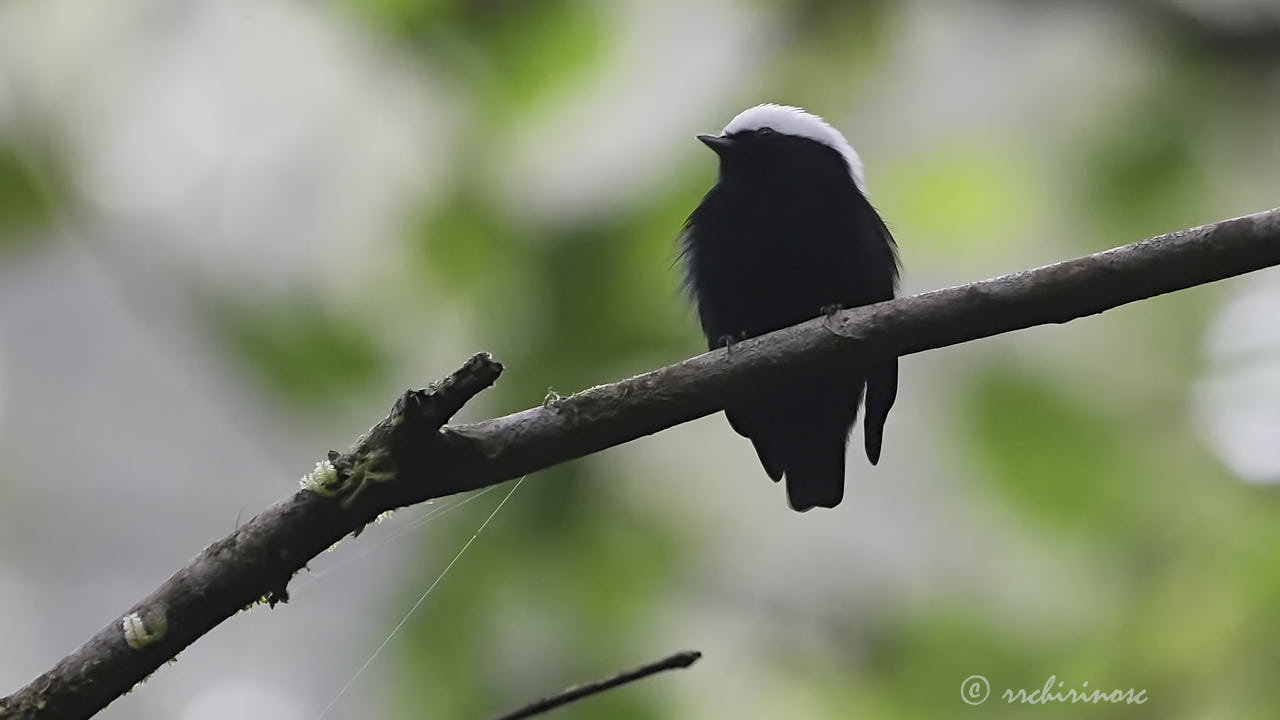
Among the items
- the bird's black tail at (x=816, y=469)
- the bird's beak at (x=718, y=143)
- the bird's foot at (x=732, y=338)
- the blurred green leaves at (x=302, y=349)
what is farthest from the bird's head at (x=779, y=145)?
the blurred green leaves at (x=302, y=349)

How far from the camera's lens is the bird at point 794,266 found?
328cm

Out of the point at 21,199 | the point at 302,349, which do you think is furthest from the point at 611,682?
the point at 21,199

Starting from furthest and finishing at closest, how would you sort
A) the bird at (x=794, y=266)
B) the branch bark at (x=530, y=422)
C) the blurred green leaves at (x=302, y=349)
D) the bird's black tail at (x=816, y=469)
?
the blurred green leaves at (x=302, y=349)
the bird's black tail at (x=816, y=469)
the bird at (x=794, y=266)
the branch bark at (x=530, y=422)

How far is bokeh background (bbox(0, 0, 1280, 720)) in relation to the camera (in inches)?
174

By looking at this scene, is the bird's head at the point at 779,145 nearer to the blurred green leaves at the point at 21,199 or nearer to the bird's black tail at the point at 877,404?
the bird's black tail at the point at 877,404

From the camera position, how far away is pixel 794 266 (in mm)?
3281

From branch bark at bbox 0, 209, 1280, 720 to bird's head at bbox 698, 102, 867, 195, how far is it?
151 cm

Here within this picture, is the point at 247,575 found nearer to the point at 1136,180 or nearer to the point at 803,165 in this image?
the point at 803,165

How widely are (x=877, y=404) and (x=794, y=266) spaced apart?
18.9 inches

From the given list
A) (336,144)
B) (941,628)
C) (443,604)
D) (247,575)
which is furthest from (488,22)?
(247,575)

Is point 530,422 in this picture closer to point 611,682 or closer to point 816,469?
point 611,682

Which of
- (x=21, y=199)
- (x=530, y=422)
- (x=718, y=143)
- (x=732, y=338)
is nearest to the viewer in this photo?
(x=530, y=422)

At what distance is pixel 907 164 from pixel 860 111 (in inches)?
13.6

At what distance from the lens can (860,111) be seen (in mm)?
5262
